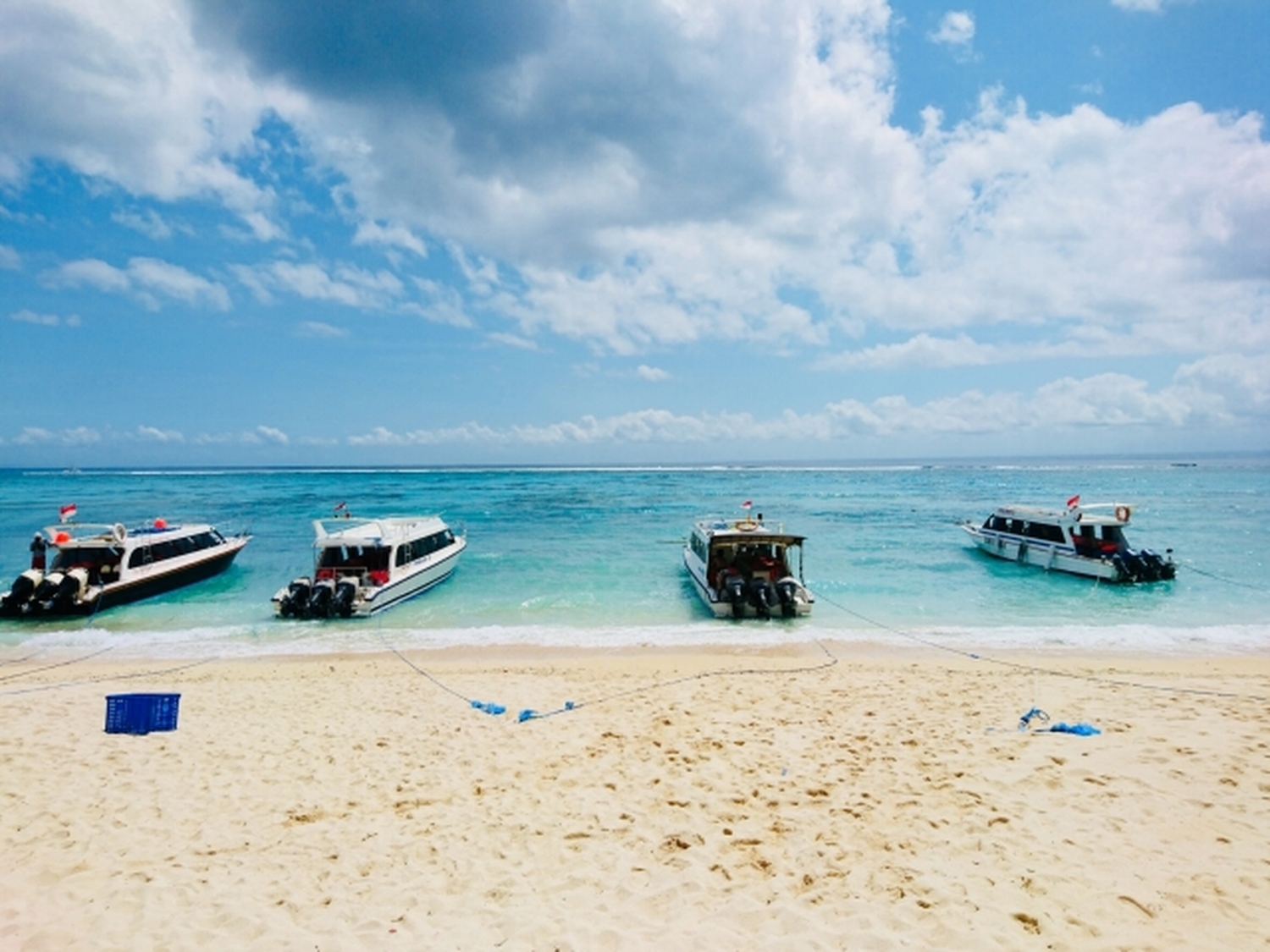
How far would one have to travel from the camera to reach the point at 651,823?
303 inches

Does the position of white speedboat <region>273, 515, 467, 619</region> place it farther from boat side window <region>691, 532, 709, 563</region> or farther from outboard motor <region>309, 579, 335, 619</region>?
boat side window <region>691, 532, 709, 563</region>

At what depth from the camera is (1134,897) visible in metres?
6.06

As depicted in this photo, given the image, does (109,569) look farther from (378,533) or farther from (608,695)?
(608,695)

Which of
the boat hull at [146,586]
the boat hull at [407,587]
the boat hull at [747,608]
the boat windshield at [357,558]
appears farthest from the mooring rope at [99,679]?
the boat hull at [747,608]

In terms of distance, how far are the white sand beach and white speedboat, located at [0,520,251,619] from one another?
40.3 ft

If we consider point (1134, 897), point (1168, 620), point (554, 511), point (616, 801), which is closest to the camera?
point (1134, 897)

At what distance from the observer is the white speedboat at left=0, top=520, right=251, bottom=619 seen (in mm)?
22438

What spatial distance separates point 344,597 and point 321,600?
2.27 ft

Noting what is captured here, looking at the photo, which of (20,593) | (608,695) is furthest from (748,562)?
(20,593)

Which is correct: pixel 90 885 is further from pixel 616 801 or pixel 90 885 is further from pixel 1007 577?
pixel 1007 577

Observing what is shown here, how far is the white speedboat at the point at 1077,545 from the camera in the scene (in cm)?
2662

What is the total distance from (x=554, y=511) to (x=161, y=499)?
53663 mm

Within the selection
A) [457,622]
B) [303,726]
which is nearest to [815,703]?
[303,726]

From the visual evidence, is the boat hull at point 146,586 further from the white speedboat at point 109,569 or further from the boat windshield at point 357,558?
the boat windshield at point 357,558
